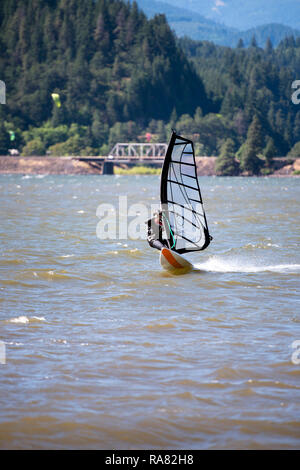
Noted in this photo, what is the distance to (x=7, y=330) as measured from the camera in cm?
1096

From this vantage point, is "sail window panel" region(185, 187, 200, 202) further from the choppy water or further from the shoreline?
the shoreline

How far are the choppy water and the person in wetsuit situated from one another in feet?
2.64

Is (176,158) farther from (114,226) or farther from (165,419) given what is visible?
(114,226)

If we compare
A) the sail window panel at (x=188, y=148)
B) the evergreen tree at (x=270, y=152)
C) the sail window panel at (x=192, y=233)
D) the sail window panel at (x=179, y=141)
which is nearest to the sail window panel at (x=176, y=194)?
the sail window panel at (x=192, y=233)

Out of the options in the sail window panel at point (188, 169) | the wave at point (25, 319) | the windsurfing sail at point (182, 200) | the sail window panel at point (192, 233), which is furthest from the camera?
the sail window panel at point (192, 233)

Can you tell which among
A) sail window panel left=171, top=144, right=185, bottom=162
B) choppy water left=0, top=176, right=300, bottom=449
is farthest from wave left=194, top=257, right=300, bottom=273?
sail window panel left=171, top=144, right=185, bottom=162

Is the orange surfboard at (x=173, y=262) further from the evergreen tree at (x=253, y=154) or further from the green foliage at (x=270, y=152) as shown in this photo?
the green foliage at (x=270, y=152)

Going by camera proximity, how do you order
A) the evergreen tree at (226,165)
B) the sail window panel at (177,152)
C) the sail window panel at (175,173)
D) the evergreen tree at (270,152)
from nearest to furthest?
the sail window panel at (177,152) < the sail window panel at (175,173) < the evergreen tree at (270,152) < the evergreen tree at (226,165)

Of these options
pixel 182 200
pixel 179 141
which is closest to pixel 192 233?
pixel 182 200

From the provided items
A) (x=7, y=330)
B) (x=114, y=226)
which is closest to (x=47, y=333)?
(x=7, y=330)

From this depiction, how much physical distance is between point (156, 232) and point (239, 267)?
2.65m

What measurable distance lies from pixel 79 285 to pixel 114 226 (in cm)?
1612

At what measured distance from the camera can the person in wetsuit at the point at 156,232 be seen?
53.6 feet

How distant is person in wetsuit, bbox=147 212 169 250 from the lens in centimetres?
1633
